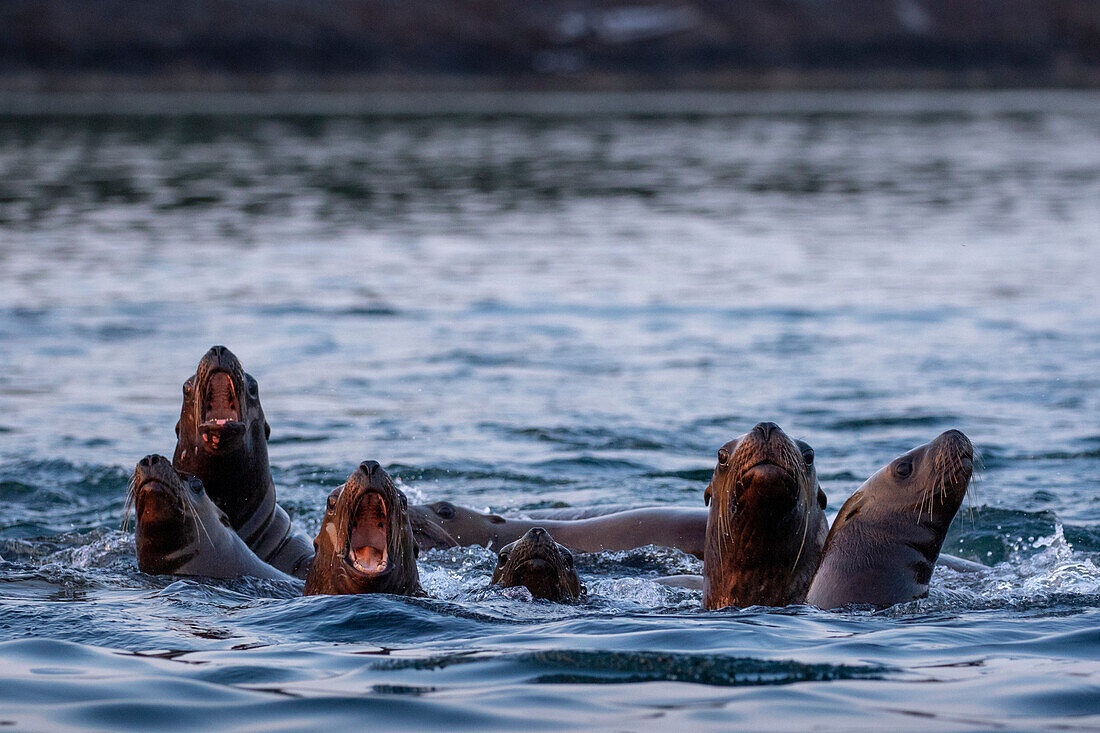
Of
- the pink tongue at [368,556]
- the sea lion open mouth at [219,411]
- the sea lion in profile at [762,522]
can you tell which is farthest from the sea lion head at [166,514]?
the sea lion in profile at [762,522]

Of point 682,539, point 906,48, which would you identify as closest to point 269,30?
point 906,48

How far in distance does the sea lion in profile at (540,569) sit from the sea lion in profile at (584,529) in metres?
1.66

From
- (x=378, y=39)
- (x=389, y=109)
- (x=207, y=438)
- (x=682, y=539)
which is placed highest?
(x=378, y=39)

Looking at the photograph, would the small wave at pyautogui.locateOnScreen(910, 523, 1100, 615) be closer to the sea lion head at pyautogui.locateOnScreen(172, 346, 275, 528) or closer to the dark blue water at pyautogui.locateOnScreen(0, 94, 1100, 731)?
the dark blue water at pyautogui.locateOnScreen(0, 94, 1100, 731)

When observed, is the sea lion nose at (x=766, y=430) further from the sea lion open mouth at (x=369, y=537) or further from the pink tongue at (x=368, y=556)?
the pink tongue at (x=368, y=556)

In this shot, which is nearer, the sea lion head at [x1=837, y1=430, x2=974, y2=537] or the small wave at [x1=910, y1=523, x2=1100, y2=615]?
the sea lion head at [x1=837, y1=430, x2=974, y2=537]

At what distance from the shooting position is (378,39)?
109 meters

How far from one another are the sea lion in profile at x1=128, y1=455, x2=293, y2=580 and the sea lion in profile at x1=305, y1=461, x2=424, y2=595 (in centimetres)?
66

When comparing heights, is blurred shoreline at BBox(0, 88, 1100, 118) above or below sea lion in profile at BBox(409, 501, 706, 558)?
above

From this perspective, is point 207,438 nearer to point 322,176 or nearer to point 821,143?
point 322,176

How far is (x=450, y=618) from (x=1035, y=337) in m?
10.9

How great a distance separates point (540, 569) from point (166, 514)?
5.75 ft

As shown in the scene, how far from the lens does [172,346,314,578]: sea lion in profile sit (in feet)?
28.1

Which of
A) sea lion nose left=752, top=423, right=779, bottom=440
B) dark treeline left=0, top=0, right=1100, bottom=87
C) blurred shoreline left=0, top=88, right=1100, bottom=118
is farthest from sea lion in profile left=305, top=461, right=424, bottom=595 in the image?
dark treeline left=0, top=0, right=1100, bottom=87
